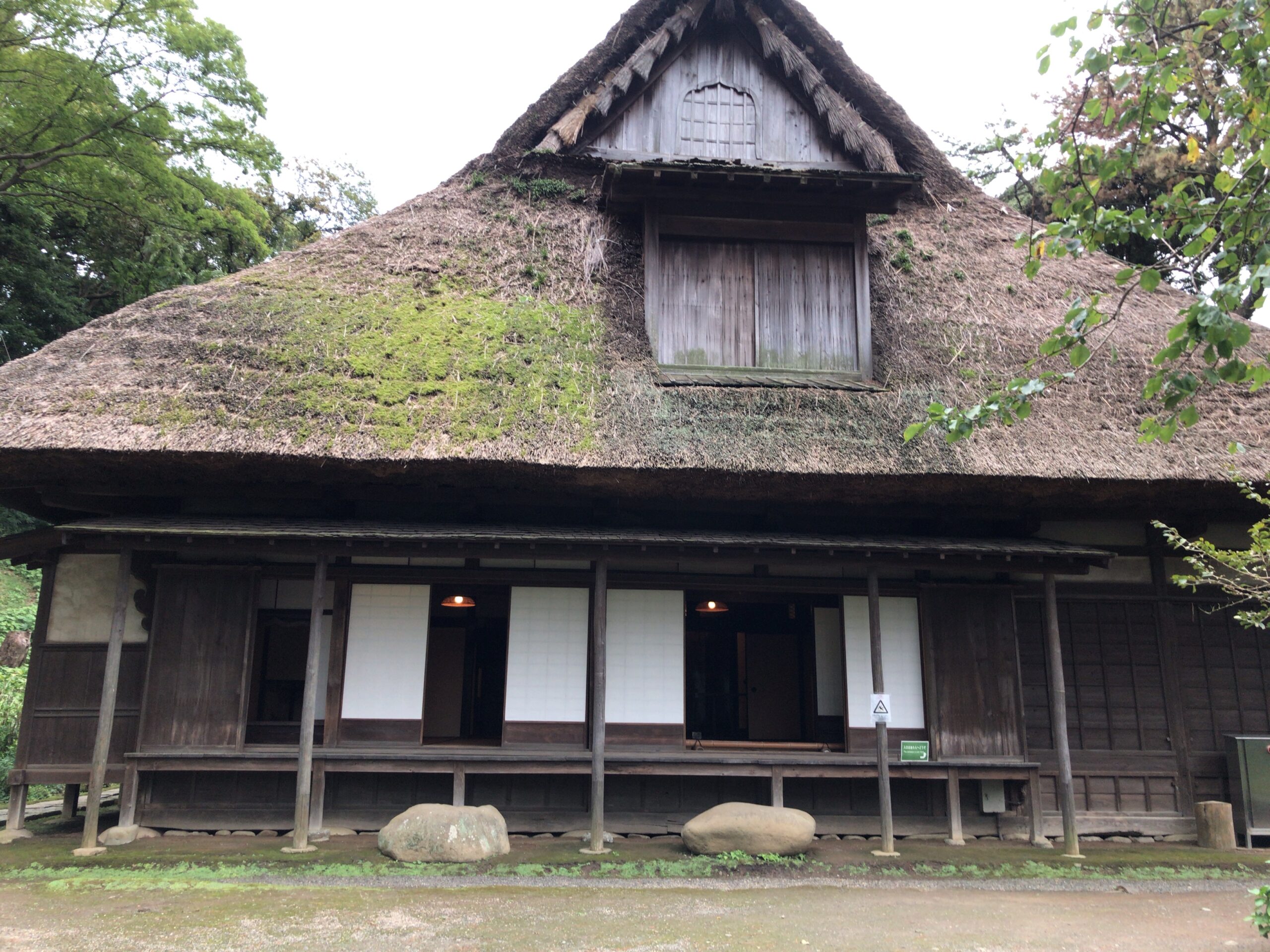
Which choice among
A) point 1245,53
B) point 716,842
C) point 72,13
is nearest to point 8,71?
point 72,13

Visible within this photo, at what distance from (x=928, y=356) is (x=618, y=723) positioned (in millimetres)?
5068

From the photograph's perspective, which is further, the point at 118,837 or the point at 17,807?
the point at 17,807

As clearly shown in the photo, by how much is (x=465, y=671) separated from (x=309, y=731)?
391 cm

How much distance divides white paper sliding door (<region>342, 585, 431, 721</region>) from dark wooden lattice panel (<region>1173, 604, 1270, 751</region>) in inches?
313

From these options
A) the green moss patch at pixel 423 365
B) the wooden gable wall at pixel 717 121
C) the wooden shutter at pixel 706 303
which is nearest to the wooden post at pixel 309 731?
the green moss patch at pixel 423 365

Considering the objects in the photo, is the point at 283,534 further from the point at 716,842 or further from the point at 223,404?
Result: the point at 716,842

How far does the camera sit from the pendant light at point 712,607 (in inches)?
397

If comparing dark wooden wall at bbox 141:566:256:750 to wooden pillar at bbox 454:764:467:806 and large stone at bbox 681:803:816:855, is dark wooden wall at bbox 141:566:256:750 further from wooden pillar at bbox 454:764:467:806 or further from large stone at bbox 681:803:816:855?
large stone at bbox 681:803:816:855

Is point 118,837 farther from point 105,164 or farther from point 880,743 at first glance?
point 105,164

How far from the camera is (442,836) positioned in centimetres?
660

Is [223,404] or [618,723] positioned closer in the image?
[223,404]

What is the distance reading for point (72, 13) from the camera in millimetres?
11727

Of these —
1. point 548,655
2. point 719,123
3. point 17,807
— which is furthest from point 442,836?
point 719,123

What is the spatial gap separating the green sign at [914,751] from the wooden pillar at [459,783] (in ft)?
13.5
